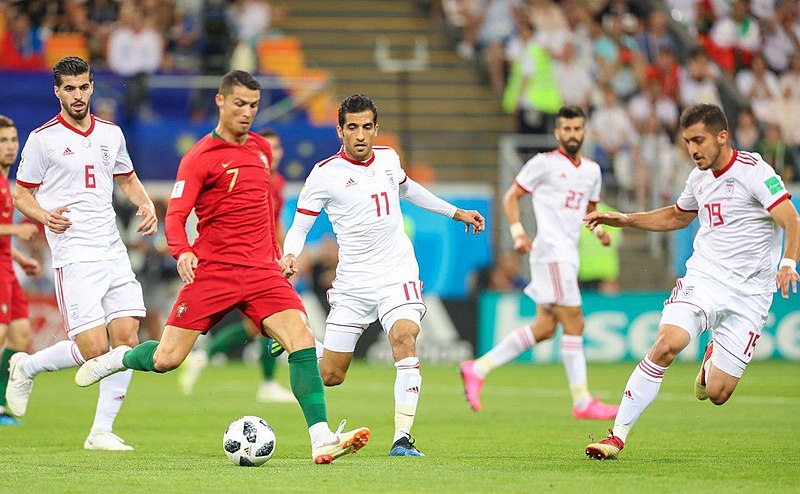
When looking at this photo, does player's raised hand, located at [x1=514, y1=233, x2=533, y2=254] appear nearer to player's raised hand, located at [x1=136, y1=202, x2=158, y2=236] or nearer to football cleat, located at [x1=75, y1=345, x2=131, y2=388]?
player's raised hand, located at [x1=136, y1=202, x2=158, y2=236]

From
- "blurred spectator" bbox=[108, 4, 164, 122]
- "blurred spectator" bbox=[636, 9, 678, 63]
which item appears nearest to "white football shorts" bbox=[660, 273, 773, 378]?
"blurred spectator" bbox=[108, 4, 164, 122]

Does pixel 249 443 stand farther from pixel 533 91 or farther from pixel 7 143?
pixel 533 91

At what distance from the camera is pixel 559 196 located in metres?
13.7

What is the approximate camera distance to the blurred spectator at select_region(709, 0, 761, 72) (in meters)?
26.1

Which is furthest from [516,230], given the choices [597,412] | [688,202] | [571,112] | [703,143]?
[703,143]

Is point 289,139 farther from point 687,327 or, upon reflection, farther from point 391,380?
point 687,327

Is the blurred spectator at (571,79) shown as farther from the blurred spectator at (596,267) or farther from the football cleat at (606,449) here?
the football cleat at (606,449)

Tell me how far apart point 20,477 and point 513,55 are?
18.8 meters

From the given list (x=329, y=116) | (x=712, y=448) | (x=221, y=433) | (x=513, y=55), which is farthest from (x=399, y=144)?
(x=712, y=448)

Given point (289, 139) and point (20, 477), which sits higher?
point (289, 139)

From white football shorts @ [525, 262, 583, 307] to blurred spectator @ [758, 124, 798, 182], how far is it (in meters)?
9.96

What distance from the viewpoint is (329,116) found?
24594 mm

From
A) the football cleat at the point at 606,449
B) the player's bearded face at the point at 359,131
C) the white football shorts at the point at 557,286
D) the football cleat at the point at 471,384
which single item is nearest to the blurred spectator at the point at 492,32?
the white football shorts at the point at 557,286

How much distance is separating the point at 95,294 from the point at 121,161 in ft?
3.58
